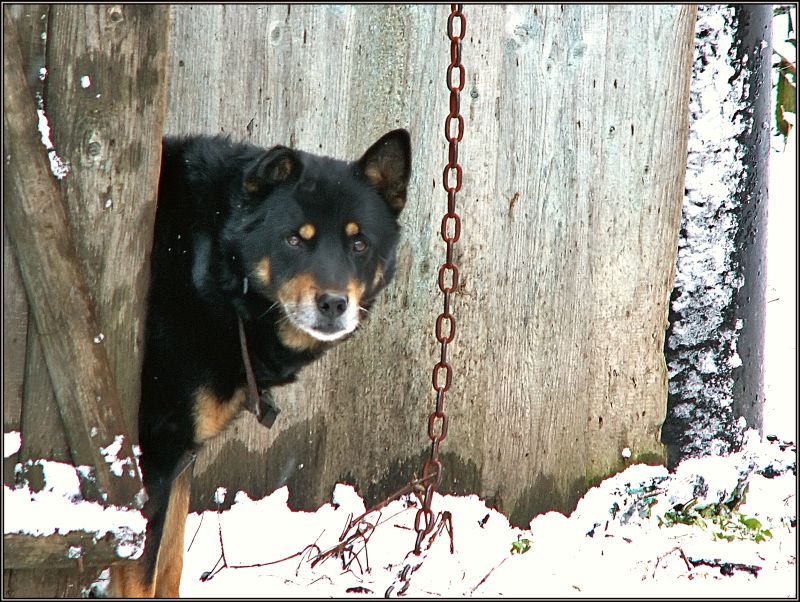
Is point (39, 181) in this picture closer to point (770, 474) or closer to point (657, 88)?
point (657, 88)

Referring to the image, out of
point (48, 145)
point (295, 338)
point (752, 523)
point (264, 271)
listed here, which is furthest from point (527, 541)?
point (48, 145)

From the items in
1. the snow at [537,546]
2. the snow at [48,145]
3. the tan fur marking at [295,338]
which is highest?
the snow at [48,145]

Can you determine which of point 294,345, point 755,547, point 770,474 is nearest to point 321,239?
point 294,345

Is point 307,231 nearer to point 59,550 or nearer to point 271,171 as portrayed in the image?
point 271,171

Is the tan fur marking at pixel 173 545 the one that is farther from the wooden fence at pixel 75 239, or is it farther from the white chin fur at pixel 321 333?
the white chin fur at pixel 321 333

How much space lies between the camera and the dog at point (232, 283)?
126 inches

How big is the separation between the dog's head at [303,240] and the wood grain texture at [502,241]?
0.77 m

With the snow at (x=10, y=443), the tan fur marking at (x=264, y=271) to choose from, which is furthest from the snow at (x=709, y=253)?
the snow at (x=10, y=443)

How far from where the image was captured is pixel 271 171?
3.33 metres

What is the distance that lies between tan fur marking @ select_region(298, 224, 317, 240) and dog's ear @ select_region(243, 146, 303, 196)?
0.20 metres

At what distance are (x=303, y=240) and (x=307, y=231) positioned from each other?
40 mm

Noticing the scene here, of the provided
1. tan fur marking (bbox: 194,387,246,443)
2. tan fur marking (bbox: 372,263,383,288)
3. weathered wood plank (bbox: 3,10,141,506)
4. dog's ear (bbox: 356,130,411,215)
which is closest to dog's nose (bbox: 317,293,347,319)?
tan fur marking (bbox: 372,263,383,288)

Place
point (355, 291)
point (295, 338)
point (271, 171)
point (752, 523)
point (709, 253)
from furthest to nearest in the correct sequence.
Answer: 1. point (709, 253)
2. point (752, 523)
3. point (295, 338)
4. point (355, 291)
5. point (271, 171)

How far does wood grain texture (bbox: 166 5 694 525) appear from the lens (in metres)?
4.19
